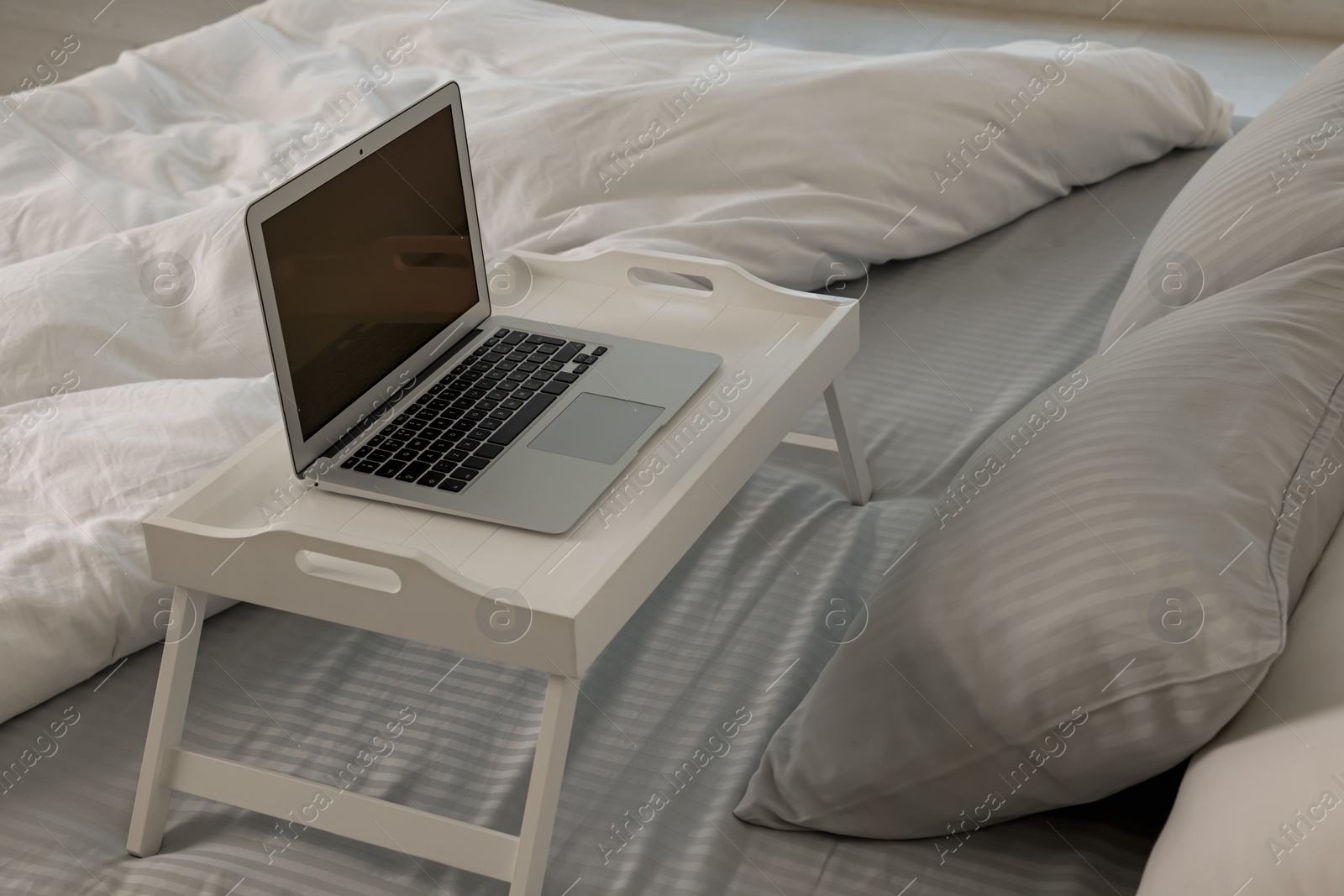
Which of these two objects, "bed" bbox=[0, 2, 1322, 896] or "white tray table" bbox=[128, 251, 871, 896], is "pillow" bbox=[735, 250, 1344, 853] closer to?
"bed" bbox=[0, 2, 1322, 896]

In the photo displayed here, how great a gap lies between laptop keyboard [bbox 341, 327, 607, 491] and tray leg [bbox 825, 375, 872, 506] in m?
0.29

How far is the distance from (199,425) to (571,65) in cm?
105

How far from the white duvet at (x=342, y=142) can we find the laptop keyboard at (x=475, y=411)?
290mm

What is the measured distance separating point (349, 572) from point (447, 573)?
0.13 meters

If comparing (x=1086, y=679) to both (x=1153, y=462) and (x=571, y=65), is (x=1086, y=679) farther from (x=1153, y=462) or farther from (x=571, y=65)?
(x=571, y=65)

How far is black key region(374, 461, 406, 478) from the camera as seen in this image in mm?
→ 934

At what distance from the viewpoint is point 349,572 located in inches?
35.0

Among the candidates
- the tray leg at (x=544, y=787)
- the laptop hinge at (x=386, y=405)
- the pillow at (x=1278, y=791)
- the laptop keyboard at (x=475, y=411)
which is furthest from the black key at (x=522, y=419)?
the pillow at (x=1278, y=791)

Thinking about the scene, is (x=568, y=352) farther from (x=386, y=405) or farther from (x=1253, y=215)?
(x=1253, y=215)

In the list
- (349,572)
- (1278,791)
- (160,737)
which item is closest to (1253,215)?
(1278,791)

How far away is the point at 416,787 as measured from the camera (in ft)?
3.29

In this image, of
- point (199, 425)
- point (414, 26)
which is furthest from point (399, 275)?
point (414, 26)

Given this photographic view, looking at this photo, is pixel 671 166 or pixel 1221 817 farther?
pixel 671 166

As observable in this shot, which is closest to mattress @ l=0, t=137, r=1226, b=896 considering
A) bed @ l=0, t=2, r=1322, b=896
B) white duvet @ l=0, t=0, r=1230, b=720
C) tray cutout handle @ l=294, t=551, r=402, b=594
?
bed @ l=0, t=2, r=1322, b=896
